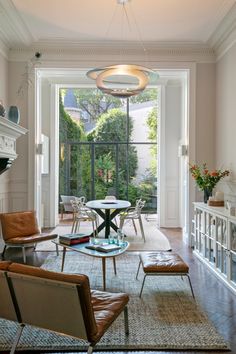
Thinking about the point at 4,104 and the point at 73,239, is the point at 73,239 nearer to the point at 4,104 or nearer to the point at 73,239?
the point at 73,239

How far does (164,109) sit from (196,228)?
374 cm

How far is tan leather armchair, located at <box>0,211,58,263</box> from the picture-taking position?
4.96m

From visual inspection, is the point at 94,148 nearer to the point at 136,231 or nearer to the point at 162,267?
the point at 136,231

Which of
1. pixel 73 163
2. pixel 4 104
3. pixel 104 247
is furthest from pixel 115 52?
pixel 73 163

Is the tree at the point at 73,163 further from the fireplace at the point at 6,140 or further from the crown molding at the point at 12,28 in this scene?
the fireplace at the point at 6,140

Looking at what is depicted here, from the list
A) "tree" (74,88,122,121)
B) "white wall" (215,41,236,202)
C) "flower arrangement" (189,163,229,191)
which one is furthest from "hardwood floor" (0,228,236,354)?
"tree" (74,88,122,121)

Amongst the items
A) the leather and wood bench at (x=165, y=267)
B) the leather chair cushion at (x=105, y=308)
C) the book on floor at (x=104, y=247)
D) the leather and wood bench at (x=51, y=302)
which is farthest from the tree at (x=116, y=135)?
the leather and wood bench at (x=51, y=302)

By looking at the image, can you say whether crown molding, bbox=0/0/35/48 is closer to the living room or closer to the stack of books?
the living room

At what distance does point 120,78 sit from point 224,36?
2281mm

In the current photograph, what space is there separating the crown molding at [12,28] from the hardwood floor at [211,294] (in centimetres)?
387

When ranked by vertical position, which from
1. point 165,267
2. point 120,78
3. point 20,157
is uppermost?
point 120,78

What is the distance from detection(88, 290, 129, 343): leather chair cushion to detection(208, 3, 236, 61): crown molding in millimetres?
4460

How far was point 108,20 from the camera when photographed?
5195 mm

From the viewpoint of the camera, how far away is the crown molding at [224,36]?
5004 millimetres
